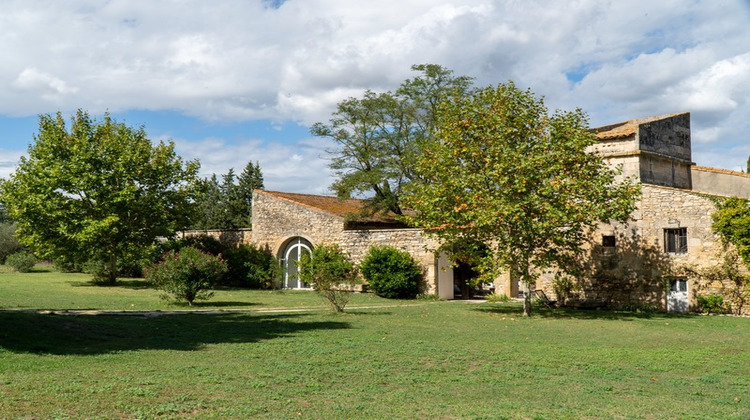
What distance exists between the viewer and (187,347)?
39.3 ft

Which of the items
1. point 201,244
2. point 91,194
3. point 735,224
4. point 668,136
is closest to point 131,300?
point 91,194

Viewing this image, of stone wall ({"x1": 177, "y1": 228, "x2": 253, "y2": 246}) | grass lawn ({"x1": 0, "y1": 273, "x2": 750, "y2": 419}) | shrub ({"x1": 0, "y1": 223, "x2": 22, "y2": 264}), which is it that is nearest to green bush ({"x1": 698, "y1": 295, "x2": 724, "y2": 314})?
grass lawn ({"x1": 0, "y1": 273, "x2": 750, "y2": 419})

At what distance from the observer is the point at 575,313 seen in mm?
22594

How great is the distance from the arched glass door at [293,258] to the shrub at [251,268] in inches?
24.2

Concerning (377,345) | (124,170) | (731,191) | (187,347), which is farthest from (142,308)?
(731,191)

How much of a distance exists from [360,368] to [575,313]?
14.3 metres

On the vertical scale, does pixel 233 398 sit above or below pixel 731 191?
below

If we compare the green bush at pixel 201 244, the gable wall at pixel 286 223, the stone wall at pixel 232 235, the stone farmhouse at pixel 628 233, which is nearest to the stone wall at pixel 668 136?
the stone farmhouse at pixel 628 233

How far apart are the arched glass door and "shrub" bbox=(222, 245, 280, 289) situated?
614 mm

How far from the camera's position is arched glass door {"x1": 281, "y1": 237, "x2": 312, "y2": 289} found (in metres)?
33.2

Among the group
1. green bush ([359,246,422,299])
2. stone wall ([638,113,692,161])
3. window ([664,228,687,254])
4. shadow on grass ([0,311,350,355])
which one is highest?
stone wall ([638,113,692,161])

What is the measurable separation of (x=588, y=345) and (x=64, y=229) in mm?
23929

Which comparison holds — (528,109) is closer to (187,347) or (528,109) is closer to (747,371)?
(747,371)

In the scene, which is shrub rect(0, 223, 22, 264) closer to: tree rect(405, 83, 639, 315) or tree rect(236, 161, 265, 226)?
tree rect(236, 161, 265, 226)
